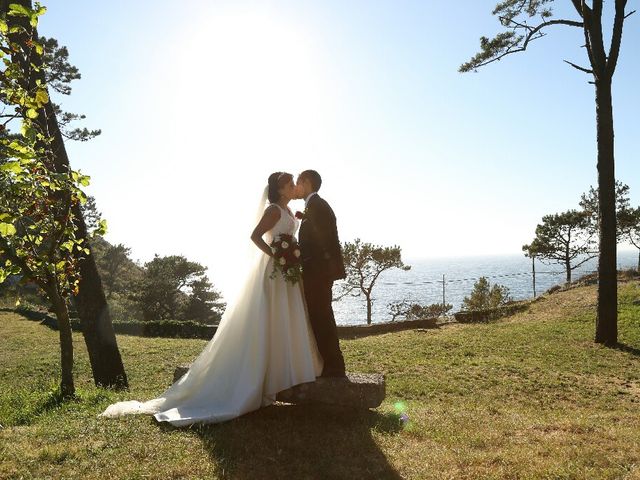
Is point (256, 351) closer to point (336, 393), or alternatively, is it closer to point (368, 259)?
point (336, 393)

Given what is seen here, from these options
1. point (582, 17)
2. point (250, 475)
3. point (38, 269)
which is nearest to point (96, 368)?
point (38, 269)

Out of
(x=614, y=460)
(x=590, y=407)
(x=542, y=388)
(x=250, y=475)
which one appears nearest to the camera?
(x=250, y=475)

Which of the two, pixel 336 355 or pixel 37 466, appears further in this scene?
pixel 336 355

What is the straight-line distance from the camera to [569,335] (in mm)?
15648

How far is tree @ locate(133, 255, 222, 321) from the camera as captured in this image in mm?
37719

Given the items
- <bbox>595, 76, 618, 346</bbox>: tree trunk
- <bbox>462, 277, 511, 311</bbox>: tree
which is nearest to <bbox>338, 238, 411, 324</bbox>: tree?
<bbox>462, 277, 511, 311</bbox>: tree

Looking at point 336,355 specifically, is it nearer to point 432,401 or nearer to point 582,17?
point 432,401

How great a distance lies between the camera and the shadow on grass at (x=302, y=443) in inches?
186

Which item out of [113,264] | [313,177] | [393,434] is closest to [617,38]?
[313,177]

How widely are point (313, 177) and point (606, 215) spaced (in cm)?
1178

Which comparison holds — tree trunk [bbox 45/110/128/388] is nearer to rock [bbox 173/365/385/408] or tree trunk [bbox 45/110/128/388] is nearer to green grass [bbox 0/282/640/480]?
green grass [bbox 0/282/640/480]

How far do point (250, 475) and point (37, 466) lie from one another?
6.57 feet

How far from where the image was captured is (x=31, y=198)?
22.6 ft

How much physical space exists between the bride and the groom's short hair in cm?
27
